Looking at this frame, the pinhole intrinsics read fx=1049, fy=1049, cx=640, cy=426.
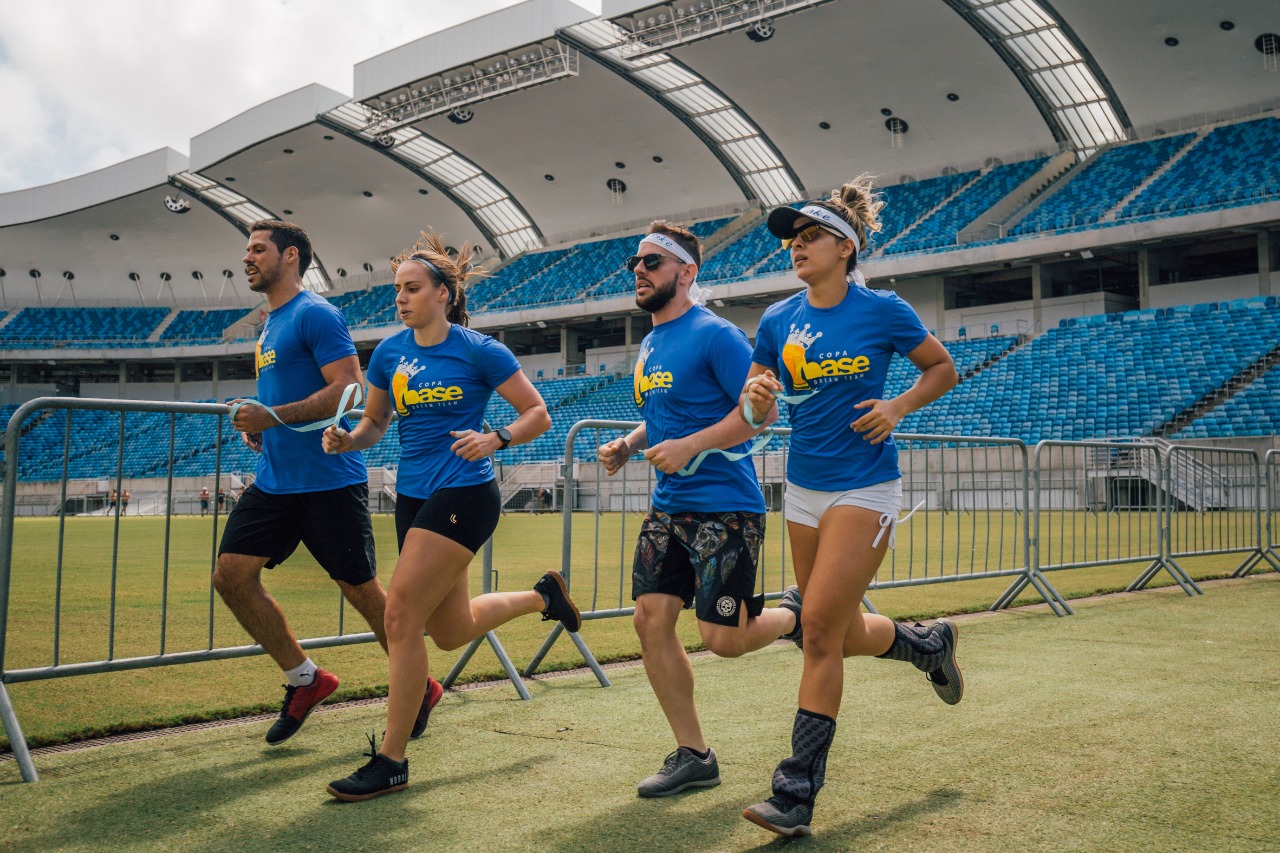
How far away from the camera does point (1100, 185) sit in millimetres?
35188

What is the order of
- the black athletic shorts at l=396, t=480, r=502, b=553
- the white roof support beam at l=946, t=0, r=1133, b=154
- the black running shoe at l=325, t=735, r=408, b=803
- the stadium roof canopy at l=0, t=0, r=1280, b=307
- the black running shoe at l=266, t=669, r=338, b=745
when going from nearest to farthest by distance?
1. the black running shoe at l=325, t=735, r=408, b=803
2. the black athletic shorts at l=396, t=480, r=502, b=553
3. the black running shoe at l=266, t=669, r=338, b=745
4. the white roof support beam at l=946, t=0, r=1133, b=154
5. the stadium roof canopy at l=0, t=0, r=1280, b=307

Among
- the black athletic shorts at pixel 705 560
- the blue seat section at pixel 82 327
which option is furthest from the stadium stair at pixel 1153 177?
the blue seat section at pixel 82 327

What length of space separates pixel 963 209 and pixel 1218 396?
13.2 m

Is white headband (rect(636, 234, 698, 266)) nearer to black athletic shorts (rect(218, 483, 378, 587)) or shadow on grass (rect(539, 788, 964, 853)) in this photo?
black athletic shorts (rect(218, 483, 378, 587))

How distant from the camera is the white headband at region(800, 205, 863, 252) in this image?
375cm

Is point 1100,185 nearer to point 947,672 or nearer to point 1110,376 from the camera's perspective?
point 1110,376

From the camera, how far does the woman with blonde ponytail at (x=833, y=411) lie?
11.4 ft

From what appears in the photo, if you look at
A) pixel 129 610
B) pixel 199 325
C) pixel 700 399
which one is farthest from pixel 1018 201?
pixel 199 325

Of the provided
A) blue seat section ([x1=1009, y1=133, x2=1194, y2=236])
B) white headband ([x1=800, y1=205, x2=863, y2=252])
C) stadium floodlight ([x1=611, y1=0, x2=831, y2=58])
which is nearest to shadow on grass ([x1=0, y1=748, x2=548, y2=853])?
white headband ([x1=800, y1=205, x2=863, y2=252])

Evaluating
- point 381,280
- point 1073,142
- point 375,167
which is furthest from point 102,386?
point 1073,142

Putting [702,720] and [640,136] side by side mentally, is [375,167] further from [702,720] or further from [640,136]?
[702,720]

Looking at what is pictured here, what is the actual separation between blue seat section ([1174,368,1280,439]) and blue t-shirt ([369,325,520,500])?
24.9m

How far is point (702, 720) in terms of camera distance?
16.1 ft

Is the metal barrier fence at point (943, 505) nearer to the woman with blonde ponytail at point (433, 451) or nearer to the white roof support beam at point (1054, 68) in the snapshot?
the woman with blonde ponytail at point (433, 451)
